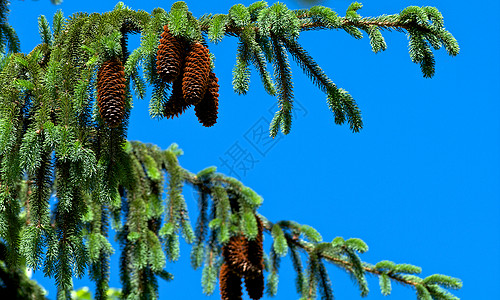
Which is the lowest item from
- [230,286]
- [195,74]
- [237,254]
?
[230,286]

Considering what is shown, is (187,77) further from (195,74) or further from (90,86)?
(90,86)

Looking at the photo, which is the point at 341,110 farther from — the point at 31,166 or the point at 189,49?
the point at 31,166

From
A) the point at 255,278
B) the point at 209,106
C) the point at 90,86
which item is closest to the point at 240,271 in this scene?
the point at 255,278

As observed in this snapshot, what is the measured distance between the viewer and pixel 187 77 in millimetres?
2477

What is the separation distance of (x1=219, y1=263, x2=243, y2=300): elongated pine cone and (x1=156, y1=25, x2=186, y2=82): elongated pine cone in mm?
2338

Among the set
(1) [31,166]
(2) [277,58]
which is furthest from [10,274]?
(2) [277,58]

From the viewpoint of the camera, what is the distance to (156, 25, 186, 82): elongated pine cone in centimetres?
252

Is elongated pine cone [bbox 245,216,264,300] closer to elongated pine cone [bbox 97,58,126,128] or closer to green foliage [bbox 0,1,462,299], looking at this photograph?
green foliage [bbox 0,1,462,299]

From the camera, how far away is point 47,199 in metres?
2.79

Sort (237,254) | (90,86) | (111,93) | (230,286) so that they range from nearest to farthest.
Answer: (111,93) → (90,86) → (230,286) → (237,254)

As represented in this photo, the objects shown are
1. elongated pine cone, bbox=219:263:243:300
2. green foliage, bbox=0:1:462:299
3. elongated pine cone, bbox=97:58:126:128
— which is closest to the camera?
elongated pine cone, bbox=97:58:126:128

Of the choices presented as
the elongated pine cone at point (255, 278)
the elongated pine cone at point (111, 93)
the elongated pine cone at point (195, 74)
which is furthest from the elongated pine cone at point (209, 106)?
the elongated pine cone at point (255, 278)

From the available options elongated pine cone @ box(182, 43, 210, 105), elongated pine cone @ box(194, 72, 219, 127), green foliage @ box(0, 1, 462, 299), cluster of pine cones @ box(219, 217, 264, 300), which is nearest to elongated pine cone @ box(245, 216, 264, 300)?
cluster of pine cones @ box(219, 217, 264, 300)

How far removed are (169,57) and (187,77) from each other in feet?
0.45
